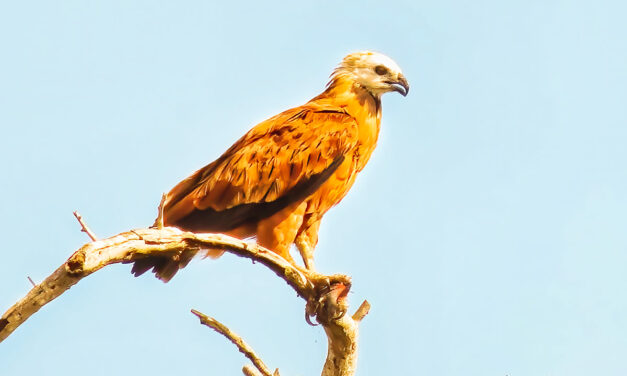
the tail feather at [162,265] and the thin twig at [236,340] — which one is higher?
the tail feather at [162,265]

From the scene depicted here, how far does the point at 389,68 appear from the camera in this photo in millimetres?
8172

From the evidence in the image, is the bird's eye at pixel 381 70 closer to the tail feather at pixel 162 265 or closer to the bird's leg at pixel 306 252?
the bird's leg at pixel 306 252

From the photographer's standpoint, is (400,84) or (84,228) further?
(400,84)

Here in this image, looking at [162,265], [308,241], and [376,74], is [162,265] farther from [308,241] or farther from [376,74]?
[376,74]

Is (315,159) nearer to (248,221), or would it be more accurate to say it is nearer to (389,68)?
(248,221)

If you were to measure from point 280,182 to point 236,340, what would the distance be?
1781mm

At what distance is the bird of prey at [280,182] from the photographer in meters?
7.25

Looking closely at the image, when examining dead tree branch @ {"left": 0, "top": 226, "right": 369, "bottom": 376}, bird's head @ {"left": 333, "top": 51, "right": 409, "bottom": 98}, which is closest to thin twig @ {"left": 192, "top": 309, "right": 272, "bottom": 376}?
dead tree branch @ {"left": 0, "top": 226, "right": 369, "bottom": 376}

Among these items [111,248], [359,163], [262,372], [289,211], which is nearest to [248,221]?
[289,211]

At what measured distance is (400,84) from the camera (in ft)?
26.8

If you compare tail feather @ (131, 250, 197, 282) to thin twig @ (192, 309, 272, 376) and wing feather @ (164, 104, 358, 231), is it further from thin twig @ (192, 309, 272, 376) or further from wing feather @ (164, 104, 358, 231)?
thin twig @ (192, 309, 272, 376)

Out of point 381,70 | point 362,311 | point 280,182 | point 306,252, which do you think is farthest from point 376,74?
point 362,311

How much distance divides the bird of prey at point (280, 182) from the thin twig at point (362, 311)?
0.88m

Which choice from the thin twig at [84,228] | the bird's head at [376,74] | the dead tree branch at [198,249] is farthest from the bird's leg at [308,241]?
the thin twig at [84,228]
